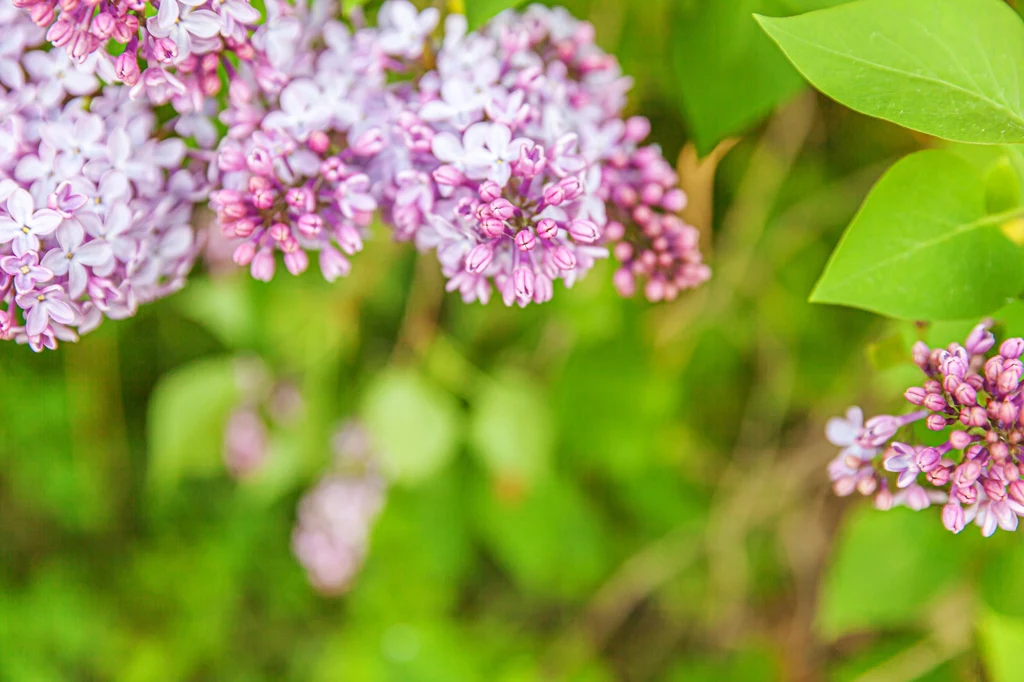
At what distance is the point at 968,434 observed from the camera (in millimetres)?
555

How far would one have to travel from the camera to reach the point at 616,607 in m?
1.84

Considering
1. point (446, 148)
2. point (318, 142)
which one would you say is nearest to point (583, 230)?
point (446, 148)

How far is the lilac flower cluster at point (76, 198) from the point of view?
0.59 m

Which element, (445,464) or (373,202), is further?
(445,464)

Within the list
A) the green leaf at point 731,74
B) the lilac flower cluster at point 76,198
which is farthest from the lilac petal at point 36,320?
the green leaf at point 731,74

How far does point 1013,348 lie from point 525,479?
1.10 m

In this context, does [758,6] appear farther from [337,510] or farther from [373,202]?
[337,510]

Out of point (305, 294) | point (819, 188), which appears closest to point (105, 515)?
point (305, 294)

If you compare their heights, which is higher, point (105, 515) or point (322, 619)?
point (105, 515)

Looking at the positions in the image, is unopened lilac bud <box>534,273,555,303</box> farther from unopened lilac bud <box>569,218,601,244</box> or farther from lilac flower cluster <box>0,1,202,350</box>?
lilac flower cluster <box>0,1,202,350</box>

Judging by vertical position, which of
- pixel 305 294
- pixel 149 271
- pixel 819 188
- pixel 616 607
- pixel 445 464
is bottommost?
pixel 616 607

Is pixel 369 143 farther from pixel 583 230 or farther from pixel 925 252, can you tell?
pixel 925 252

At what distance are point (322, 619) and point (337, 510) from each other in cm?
56

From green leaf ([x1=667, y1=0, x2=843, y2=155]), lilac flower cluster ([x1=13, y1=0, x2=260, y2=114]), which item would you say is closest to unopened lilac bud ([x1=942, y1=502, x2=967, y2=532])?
green leaf ([x1=667, y1=0, x2=843, y2=155])
